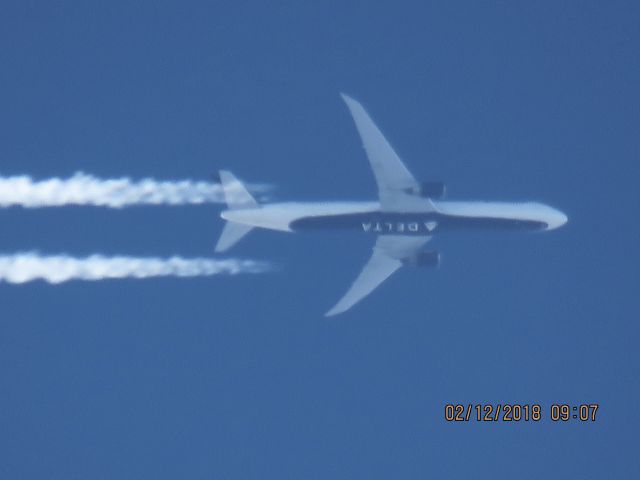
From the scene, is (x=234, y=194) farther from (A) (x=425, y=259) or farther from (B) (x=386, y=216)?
(A) (x=425, y=259)

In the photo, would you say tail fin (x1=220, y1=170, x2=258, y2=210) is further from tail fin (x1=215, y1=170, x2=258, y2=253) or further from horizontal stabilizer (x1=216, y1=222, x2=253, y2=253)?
horizontal stabilizer (x1=216, y1=222, x2=253, y2=253)

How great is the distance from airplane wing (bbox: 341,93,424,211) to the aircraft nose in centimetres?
478

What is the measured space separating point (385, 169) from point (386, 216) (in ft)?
4.98

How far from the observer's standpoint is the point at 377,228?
4394 centimetres

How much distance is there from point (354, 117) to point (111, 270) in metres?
9.61

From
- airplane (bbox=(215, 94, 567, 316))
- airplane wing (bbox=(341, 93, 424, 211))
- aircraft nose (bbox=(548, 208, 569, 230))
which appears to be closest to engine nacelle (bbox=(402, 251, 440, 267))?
airplane (bbox=(215, 94, 567, 316))

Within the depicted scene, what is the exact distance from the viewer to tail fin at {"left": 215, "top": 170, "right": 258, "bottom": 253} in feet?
146

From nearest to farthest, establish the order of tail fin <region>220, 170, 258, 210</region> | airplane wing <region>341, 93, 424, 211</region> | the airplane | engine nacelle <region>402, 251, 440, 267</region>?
1. airplane wing <region>341, 93, 424, 211</region>
2. the airplane
3. engine nacelle <region>402, 251, 440, 267</region>
4. tail fin <region>220, 170, 258, 210</region>

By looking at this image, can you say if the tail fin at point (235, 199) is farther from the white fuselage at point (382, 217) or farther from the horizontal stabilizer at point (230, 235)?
the white fuselage at point (382, 217)

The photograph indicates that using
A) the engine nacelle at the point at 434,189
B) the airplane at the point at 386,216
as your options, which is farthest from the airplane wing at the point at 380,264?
the engine nacelle at the point at 434,189

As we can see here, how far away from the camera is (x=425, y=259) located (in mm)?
44250

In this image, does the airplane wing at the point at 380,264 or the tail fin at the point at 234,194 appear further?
the tail fin at the point at 234,194

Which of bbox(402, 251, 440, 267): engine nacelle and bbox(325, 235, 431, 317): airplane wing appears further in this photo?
bbox(325, 235, 431, 317): airplane wing

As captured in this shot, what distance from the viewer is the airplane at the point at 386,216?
4319 centimetres
